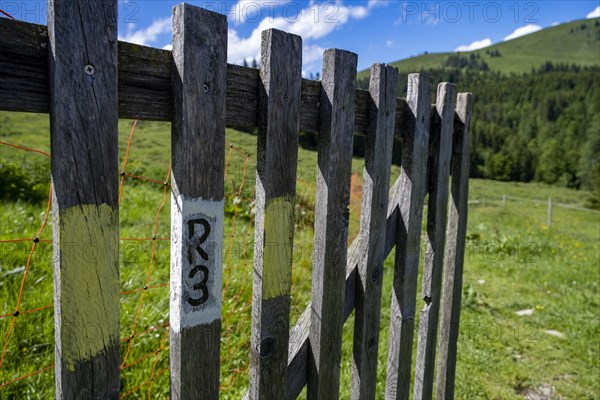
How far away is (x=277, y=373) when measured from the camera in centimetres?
161

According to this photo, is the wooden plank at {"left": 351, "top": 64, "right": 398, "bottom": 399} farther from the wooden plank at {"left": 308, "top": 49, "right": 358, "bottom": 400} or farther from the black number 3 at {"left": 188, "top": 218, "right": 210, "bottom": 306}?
the black number 3 at {"left": 188, "top": 218, "right": 210, "bottom": 306}

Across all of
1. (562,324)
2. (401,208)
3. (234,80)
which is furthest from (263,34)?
(562,324)

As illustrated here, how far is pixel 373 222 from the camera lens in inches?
75.0

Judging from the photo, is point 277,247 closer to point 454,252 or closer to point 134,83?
point 134,83

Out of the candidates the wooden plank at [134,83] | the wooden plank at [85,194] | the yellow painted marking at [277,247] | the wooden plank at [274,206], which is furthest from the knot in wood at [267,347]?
the wooden plank at [134,83]

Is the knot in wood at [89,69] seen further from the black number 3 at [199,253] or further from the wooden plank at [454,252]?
the wooden plank at [454,252]

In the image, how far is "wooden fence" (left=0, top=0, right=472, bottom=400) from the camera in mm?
1028

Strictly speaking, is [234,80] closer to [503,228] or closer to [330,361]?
[330,361]

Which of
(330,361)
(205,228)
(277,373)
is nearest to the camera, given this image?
(205,228)

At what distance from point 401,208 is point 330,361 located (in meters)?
0.87

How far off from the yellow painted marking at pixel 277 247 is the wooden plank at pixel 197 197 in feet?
0.64

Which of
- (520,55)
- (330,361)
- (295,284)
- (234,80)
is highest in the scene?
(520,55)

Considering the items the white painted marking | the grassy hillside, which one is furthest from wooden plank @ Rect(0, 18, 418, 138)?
the grassy hillside

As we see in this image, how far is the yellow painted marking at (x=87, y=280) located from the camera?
1067mm
